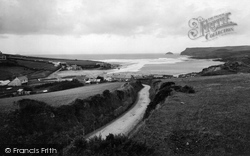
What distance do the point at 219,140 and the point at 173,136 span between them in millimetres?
2930

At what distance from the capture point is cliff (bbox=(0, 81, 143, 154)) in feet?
55.4

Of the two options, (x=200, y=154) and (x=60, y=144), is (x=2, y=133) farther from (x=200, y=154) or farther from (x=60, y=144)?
(x=200, y=154)

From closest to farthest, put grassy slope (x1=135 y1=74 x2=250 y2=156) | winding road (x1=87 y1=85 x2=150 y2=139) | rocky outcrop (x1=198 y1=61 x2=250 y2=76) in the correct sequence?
grassy slope (x1=135 y1=74 x2=250 y2=156) < winding road (x1=87 y1=85 x2=150 y2=139) < rocky outcrop (x1=198 y1=61 x2=250 y2=76)

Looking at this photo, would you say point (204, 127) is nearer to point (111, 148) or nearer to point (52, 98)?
point (111, 148)

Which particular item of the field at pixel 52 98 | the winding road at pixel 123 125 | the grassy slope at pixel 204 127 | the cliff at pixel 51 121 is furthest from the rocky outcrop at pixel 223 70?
the cliff at pixel 51 121

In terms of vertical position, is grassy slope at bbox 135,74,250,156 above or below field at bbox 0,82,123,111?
above

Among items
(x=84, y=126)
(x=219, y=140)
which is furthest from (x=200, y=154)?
(x=84, y=126)

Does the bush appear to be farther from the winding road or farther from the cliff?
the winding road

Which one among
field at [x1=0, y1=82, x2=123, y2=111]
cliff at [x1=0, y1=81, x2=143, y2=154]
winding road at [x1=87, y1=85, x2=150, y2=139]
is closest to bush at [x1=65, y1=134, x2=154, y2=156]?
cliff at [x1=0, y1=81, x2=143, y2=154]

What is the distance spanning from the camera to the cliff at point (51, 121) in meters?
16.9

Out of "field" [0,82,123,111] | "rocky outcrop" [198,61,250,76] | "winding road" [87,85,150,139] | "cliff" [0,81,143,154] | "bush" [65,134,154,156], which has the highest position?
"rocky outcrop" [198,61,250,76]

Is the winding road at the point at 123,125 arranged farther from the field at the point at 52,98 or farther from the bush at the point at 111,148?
the bush at the point at 111,148

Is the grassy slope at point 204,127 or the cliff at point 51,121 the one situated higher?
the grassy slope at point 204,127

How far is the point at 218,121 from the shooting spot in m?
14.0
